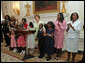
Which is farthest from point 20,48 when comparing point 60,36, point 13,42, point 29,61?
point 60,36

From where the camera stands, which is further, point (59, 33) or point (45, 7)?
point (45, 7)

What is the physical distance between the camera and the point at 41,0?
248 inches

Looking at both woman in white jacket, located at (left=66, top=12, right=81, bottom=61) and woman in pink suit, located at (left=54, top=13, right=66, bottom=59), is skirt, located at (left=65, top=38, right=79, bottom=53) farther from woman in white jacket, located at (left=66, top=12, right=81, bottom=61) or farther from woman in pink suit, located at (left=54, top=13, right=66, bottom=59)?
woman in pink suit, located at (left=54, top=13, right=66, bottom=59)

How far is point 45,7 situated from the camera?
6.13 m

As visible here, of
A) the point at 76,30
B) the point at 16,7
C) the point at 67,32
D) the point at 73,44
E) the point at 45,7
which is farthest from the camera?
the point at 16,7

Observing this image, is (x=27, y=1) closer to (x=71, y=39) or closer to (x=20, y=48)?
(x=20, y=48)

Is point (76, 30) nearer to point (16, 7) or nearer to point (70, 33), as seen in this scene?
point (70, 33)

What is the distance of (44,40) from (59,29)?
0.61 meters

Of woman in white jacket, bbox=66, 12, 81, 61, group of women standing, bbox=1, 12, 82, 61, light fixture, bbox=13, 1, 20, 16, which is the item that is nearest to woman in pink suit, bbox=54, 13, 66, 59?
group of women standing, bbox=1, 12, 82, 61

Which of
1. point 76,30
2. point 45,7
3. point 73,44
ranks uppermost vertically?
point 45,7

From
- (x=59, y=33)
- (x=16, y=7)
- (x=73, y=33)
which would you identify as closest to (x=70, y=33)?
(x=73, y=33)

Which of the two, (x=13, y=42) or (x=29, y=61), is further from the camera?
(x=13, y=42)

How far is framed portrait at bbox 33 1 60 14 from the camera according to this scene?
18.6 ft

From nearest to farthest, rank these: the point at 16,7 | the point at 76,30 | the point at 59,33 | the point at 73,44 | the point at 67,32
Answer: the point at 76,30, the point at 73,44, the point at 67,32, the point at 59,33, the point at 16,7
